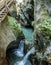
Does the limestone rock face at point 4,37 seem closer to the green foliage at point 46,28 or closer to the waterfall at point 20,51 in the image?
the waterfall at point 20,51

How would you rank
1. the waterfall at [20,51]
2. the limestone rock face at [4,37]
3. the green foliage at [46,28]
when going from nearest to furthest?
1. the green foliage at [46,28]
2. the limestone rock face at [4,37]
3. the waterfall at [20,51]

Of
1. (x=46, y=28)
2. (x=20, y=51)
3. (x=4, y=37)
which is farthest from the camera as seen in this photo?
(x=20, y=51)

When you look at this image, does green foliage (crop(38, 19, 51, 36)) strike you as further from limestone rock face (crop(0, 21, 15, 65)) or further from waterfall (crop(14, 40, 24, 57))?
waterfall (crop(14, 40, 24, 57))

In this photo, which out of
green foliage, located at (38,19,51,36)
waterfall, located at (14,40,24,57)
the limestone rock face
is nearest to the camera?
green foliage, located at (38,19,51,36)

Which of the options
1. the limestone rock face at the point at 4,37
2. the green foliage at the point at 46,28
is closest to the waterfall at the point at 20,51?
the limestone rock face at the point at 4,37

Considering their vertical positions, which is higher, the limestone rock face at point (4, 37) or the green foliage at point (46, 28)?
the green foliage at point (46, 28)

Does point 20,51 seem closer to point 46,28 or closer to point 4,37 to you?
point 4,37

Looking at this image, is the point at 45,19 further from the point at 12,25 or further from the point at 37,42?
the point at 12,25

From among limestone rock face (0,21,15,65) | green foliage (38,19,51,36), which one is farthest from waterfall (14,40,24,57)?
green foliage (38,19,51,36)

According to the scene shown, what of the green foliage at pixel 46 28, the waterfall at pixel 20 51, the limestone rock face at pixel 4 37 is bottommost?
the waterfall at pixel 20 51

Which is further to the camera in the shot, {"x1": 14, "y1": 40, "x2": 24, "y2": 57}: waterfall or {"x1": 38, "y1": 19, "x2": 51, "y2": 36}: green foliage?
{"x1": 14, "y1": 40, "x2": 24, "y2": 57}: waterfall

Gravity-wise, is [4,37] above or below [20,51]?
above

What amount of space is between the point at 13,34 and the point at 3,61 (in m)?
2.07

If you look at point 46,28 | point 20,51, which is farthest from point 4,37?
point 46,28
